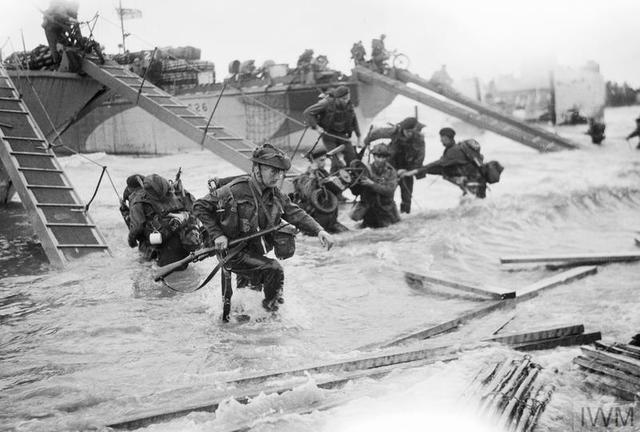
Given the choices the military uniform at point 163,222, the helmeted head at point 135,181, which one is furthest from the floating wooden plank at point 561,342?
the helmeted head at point 135,181

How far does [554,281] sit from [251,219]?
3658 millimetres

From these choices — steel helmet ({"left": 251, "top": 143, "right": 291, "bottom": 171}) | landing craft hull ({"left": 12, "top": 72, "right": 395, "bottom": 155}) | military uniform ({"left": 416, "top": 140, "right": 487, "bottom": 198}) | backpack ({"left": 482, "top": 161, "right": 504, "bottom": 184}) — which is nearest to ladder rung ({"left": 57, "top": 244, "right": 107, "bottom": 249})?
steel helmet ({"left": 251, "top": 143, "right": 291, "bottom": 171})

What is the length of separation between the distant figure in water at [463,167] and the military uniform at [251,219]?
6.40 meters

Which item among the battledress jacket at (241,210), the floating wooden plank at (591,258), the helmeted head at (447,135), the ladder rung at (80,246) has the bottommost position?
the floating wooden plank at (591,258)

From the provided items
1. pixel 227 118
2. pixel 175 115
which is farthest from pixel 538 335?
pixel 227 118

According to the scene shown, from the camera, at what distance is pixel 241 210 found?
596 cm

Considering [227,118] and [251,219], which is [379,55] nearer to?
[227,118]

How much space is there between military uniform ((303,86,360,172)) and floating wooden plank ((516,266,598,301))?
5.86 meters

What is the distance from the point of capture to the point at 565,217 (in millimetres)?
12359

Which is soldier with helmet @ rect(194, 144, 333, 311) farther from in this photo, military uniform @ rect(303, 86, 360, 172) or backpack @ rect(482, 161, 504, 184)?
backpack @ rect(482, 161, 504, 184)

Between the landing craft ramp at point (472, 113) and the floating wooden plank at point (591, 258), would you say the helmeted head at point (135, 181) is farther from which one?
the landing craft ramp at point (472, 113)

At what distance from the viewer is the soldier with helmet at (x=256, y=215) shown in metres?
5.86

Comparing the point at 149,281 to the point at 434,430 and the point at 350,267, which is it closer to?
the point at 350,267

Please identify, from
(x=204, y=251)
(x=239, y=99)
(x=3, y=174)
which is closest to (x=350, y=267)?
(x=204, y=251)
